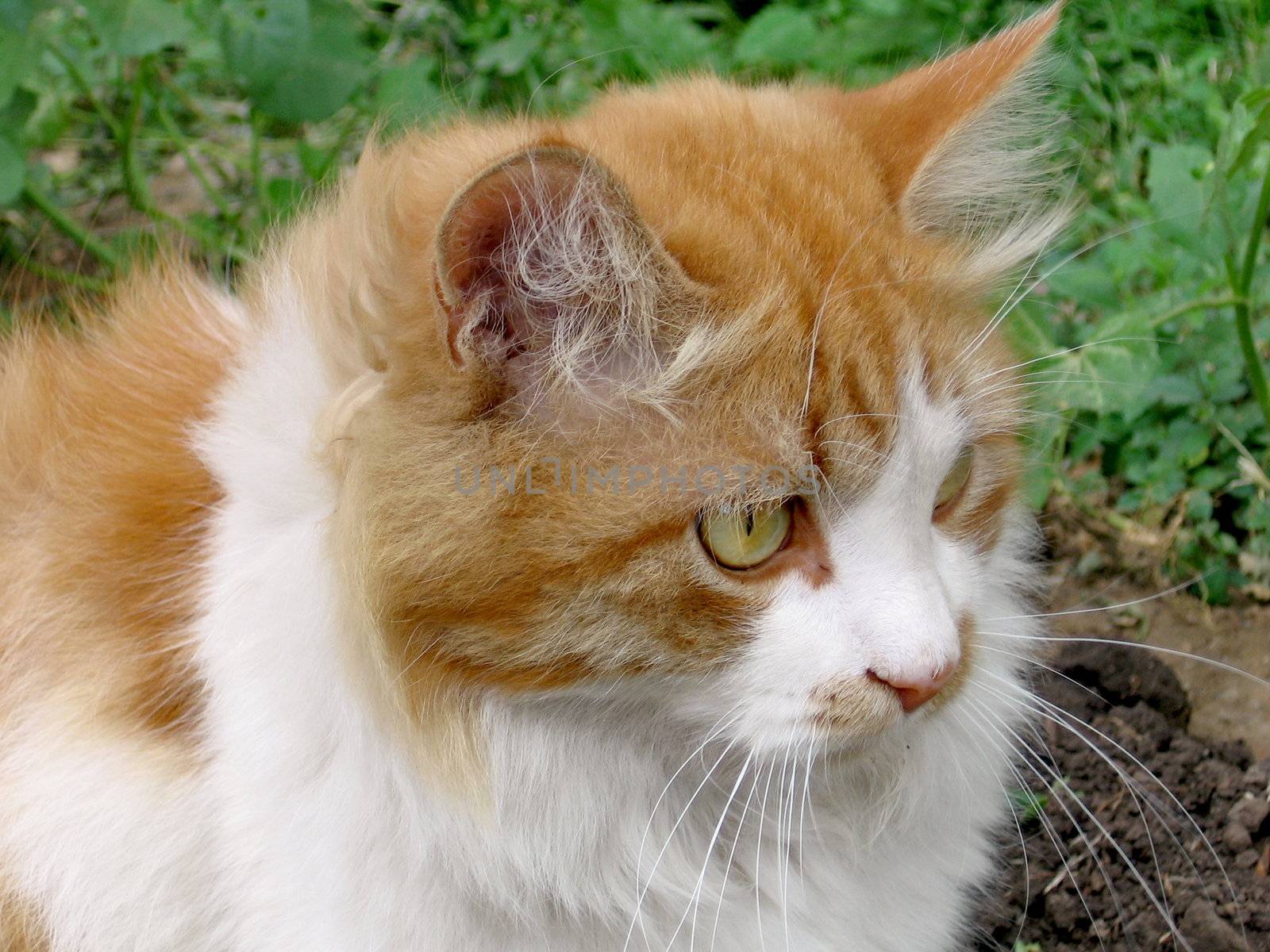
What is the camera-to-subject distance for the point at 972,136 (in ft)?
6.12

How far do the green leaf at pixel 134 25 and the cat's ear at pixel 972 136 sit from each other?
154 cm

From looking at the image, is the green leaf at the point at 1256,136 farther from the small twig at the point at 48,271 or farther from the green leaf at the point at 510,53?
the small twig at the point at 48,271

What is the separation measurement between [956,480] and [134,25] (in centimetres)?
202

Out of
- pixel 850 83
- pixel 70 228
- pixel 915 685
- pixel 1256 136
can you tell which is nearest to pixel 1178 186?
pixel 1256 136

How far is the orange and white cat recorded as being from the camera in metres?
1.53

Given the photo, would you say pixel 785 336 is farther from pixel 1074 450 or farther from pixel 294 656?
pixel 1074 450

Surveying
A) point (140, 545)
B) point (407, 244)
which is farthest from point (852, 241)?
point (140, 545)

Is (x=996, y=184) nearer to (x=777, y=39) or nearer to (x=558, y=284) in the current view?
(x=558, y=284)

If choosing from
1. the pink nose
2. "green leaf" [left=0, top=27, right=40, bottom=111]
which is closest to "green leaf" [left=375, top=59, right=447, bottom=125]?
"green leaf" [left=0, top=27, right=40, bottom=111]

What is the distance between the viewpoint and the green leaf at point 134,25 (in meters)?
2.65

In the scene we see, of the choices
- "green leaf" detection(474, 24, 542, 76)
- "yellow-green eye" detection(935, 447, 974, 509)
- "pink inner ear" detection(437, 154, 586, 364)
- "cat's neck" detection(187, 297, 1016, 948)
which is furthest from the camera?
"green leaf" detection(474, 24, 542, 76)

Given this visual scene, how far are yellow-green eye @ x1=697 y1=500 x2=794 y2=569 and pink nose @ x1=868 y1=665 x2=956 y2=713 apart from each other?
0.66 ft

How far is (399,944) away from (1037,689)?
1546mm

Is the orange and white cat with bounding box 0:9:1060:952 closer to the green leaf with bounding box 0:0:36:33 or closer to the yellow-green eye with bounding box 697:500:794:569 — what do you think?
the yellow-green eye with bounding box 697:500:794:569
